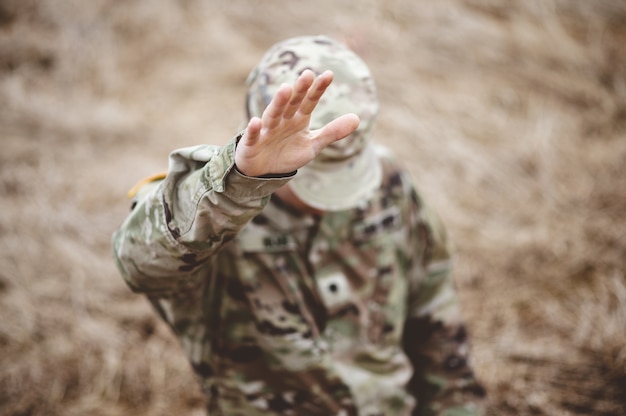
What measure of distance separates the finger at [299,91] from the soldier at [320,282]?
0.21m

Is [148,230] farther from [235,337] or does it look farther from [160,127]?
[160,127]

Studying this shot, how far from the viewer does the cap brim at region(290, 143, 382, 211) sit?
4.04 feet

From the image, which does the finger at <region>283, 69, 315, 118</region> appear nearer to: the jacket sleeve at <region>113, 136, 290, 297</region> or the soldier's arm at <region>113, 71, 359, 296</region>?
the soldier's arm at <region>113, 71, 359, 296</region>

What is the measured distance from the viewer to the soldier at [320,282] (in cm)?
111

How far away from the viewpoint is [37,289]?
110 inches

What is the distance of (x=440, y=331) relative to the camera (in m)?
1.57

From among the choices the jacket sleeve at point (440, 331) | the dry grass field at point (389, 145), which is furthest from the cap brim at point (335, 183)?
the dry grass field at point (389, 145)

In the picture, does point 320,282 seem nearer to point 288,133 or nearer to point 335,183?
point 335,183

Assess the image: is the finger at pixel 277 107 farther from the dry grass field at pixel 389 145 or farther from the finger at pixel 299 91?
the dry grass field at pixel 389 145

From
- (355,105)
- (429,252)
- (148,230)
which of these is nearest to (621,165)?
(429,252)

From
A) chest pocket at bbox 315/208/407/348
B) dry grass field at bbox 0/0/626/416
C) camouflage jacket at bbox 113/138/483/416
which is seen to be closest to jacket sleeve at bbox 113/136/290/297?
camouflage jacket at bbox 113/138/483/416

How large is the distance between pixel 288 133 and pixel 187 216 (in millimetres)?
260

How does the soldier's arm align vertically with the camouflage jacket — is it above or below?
above

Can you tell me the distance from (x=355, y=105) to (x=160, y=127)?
3.12m
